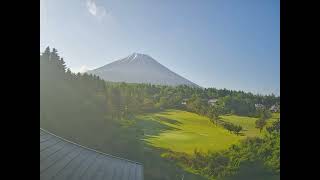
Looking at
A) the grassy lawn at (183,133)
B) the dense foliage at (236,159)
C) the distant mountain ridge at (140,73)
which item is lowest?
the dense foliage at (236,159)

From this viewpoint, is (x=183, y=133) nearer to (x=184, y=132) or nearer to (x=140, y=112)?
(x=184, y=132)

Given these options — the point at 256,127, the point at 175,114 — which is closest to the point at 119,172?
the point at 175,114

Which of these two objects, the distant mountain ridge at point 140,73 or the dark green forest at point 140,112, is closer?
the distant mountain ridge at point 140,73

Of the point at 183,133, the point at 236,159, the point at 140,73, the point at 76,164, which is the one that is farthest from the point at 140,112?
the point at 76,164

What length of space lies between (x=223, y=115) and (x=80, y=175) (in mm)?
6604

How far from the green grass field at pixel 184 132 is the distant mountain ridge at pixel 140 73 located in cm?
125

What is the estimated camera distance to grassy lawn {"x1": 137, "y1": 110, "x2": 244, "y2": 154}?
10164mm

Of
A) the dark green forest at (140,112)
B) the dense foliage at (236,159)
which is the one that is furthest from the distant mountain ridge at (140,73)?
the dense foliage at (236,159)

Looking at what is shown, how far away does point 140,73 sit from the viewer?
9508 mm

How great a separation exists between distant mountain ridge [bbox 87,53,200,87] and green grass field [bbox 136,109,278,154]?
125 cm

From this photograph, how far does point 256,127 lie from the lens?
32.6 ft

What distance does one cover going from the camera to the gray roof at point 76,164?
3728 mm

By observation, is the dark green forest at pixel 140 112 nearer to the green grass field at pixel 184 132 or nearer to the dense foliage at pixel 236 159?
the dense foliage at pixel 236 159
